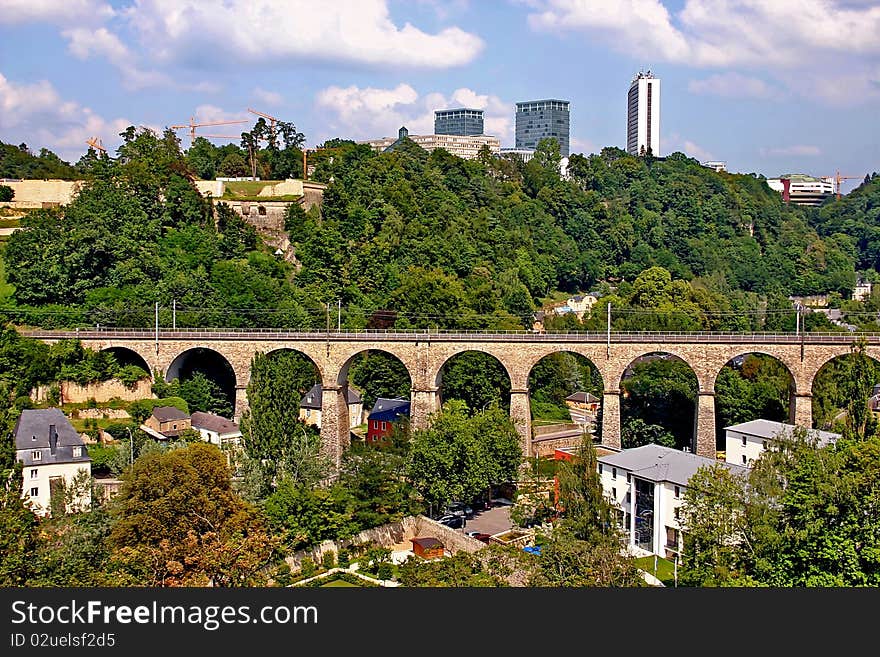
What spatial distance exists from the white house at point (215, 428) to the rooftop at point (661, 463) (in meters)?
20.9

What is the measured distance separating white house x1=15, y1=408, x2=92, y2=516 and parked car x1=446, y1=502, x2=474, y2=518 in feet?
52.4

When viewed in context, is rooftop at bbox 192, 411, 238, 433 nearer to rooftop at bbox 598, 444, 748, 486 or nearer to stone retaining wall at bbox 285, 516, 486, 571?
stone retaining wall at bbox 285, 516, 486, 571

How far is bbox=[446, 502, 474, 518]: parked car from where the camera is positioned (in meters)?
42.8

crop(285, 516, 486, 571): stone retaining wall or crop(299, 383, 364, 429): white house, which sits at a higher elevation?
crop(299, 383, 364, 429): white house

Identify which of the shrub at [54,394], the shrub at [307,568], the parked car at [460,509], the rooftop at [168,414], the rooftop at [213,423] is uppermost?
the shrub at [54,394]

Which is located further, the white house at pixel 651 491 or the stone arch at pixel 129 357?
the stone arch at pixel 129 357

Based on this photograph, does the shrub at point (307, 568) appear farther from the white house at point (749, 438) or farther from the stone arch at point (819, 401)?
the stone arch at point (819, 401)

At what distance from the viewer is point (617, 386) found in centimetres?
5172

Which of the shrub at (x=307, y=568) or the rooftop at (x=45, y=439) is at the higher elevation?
the rooftop at (x=45, y=439)

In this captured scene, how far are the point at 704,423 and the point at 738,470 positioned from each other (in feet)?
43.0

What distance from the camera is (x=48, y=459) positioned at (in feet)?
131

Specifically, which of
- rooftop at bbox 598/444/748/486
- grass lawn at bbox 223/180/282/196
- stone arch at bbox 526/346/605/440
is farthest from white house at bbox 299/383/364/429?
grass lawn at bbox 223/180/282/196

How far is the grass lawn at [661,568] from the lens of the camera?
3256cm

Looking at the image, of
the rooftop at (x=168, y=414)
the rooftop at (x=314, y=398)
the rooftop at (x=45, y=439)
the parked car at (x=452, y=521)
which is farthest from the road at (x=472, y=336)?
the rooftop at (x=45, y=439)
